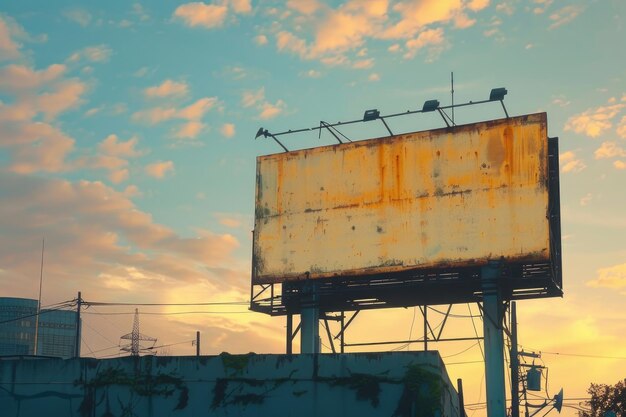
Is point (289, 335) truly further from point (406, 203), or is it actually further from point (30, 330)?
point (30, 330)

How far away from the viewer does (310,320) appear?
33.4m

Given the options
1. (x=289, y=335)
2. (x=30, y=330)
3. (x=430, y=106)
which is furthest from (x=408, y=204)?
(x=30, y=330)

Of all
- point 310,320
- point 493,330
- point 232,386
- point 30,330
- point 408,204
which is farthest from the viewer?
point 30,330

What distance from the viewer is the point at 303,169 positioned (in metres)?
34.9

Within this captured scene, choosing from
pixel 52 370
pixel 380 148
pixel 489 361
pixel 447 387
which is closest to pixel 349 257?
pixel 380 148

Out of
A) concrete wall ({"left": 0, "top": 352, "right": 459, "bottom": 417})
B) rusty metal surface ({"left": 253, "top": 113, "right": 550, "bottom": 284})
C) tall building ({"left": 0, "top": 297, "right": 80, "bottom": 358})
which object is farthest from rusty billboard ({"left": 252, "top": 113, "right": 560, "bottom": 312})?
tall building ({"left": 0, "top": 297, "right": 80, "bottom": 358})

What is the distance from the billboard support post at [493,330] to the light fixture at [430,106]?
7072 mm

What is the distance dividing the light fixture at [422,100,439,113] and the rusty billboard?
3.95ft

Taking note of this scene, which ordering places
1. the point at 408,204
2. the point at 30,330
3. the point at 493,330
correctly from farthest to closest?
the point at 30,330
the point at 408,204
the point at 493,330

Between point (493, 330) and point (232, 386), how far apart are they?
1141cm

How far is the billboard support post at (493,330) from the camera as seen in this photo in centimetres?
2931

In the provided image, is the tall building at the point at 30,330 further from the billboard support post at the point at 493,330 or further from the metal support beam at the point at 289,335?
the billboard support post at the point at 493,330

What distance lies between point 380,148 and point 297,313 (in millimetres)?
7874

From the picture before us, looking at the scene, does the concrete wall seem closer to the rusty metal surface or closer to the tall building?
the rusty metal surface
